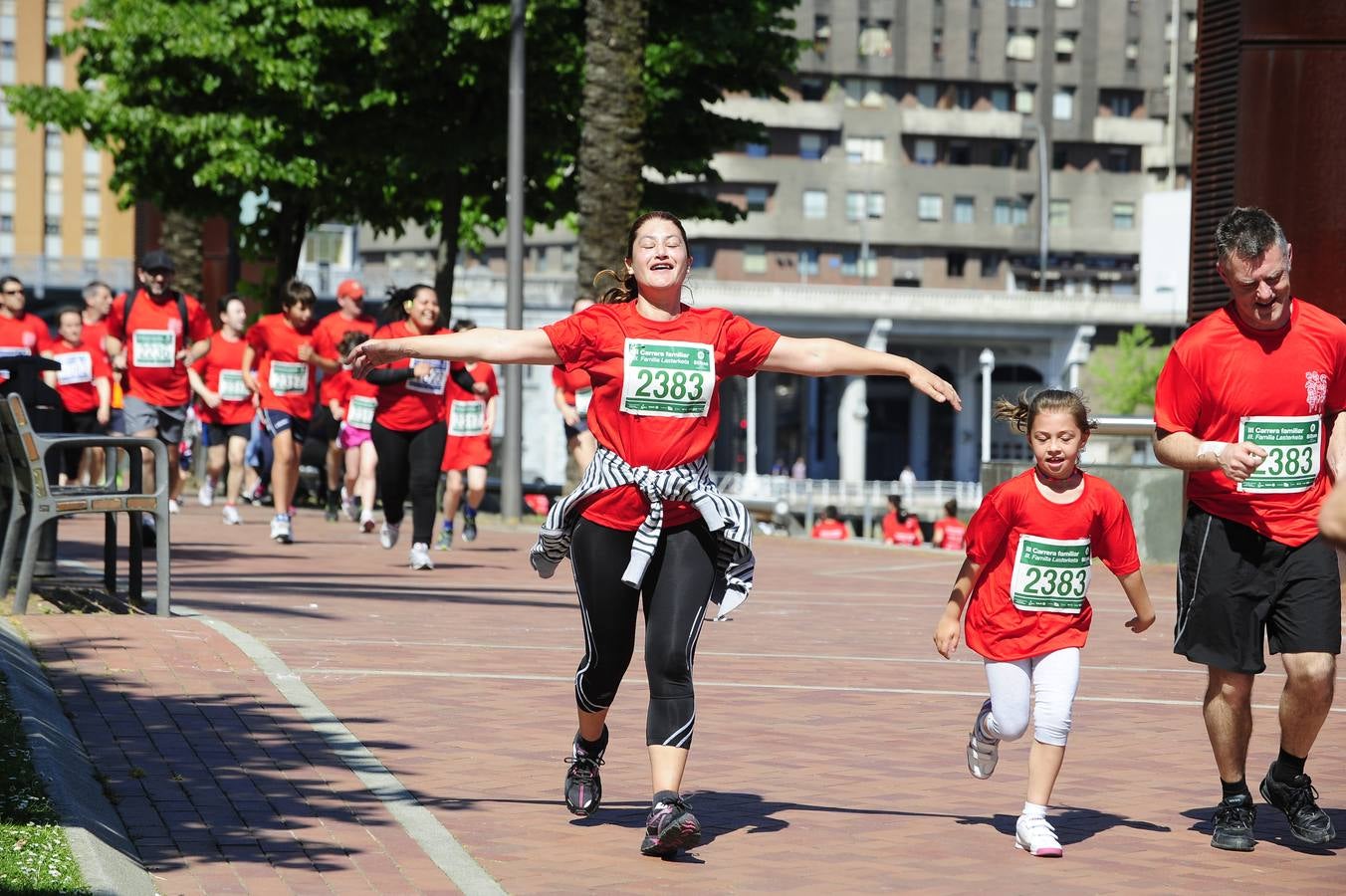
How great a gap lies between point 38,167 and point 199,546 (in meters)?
106

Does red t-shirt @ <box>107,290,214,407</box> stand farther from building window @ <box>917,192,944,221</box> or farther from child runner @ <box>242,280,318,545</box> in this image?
building window @ <box>917,192,944,221</box>

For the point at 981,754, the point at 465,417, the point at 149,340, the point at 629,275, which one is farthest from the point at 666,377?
the point at 465,417

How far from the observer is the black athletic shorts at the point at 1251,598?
6.65 m

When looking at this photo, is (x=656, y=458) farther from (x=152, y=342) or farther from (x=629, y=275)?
(x=152, y=342)

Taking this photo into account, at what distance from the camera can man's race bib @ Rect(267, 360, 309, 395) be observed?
18.3 metres

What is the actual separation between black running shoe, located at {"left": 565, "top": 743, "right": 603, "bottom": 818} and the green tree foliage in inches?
3124

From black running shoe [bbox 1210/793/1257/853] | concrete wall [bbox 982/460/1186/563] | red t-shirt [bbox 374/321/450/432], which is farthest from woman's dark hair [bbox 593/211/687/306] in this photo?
concrete wall [bbox 982/460/1186/563]

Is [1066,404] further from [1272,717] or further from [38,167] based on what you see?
[38,167]

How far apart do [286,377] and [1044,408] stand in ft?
41.4

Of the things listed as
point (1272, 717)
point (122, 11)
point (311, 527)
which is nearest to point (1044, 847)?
point (1272, 717)

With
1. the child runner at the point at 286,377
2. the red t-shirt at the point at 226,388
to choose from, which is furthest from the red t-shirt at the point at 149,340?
the red t-shirt at the point at 226,388

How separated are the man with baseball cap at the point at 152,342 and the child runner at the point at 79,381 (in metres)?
1.32

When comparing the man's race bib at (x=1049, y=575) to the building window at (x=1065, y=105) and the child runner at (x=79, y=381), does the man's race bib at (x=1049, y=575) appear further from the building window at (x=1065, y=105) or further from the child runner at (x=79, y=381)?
the building window at (x=1065, y=105)

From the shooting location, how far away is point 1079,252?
352 feet
